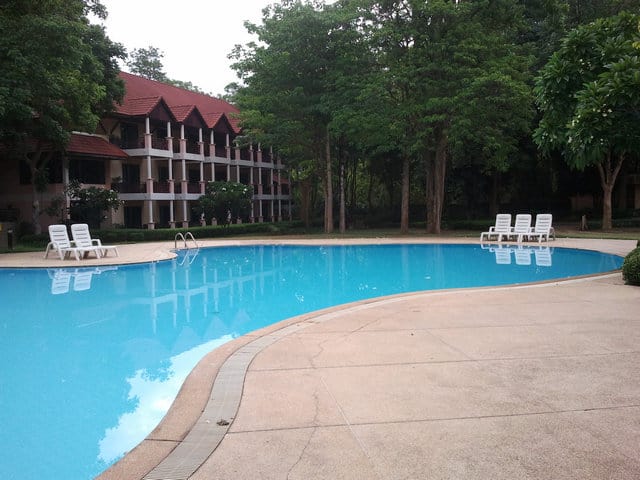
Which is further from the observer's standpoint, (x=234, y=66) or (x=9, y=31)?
(x=234, y=66)

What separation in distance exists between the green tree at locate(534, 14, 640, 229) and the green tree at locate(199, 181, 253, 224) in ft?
72.1

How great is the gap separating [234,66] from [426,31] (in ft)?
33.4

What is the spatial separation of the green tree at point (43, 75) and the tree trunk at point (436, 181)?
50.3 feet

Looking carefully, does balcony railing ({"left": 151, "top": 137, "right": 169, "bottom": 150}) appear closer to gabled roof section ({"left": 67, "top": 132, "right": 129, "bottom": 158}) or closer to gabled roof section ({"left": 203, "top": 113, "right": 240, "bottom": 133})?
gabled roof section ({"left": 67, "top": 132, "right": 129, "bottom": 158})

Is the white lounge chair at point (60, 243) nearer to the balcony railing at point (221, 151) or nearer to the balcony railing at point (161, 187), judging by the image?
the balcony railing at point (161, 187)

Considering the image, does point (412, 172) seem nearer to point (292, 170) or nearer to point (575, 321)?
point (292, 170)

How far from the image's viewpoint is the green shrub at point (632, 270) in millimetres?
9602

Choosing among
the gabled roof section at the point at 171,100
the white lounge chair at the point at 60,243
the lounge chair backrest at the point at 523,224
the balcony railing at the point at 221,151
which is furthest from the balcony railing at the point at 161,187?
the lounge chair backrest at the point at 523,224

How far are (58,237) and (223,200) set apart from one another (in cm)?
1327

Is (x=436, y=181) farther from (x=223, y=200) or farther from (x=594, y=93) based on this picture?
(x=594, y=93)

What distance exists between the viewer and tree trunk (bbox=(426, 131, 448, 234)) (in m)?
26.2

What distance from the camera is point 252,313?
31.0 feet

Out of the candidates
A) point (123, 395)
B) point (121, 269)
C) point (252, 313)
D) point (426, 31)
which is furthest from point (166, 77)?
point (123, 395)

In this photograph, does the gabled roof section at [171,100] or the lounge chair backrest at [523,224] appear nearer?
the lounge chair backrest at [523,224]
